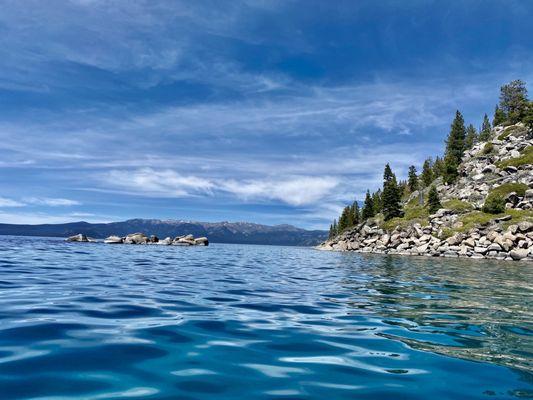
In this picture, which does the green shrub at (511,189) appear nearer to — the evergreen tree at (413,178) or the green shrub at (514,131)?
the green shrub at (514,131)

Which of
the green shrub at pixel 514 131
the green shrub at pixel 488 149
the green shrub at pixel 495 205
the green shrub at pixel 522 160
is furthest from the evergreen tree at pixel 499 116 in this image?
the green shrub at pixel 495 205

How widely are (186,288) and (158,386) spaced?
9914 millimetres

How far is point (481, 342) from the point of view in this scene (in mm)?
7367

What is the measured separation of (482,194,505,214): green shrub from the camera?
7038 cm

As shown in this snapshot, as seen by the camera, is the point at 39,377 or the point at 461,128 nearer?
the point at 39,377

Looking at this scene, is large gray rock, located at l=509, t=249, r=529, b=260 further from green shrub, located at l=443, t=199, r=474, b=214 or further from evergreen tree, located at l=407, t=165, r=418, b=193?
evergreen tree, located at l=407, t=165, r=418, b=193

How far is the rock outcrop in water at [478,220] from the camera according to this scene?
56.0 meters

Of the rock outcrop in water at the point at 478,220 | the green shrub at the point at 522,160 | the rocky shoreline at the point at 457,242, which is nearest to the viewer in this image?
the rocky shoreline at the point at 457,242

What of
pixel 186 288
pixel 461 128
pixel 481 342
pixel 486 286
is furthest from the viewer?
pixel 461 128

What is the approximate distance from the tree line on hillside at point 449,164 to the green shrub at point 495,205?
29596mm

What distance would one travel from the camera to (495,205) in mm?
70688

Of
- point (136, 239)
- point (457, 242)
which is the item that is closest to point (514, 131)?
point (457, 242)

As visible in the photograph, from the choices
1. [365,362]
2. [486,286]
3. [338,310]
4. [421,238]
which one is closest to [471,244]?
[421,238]

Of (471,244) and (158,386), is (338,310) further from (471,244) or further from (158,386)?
(471,244)
